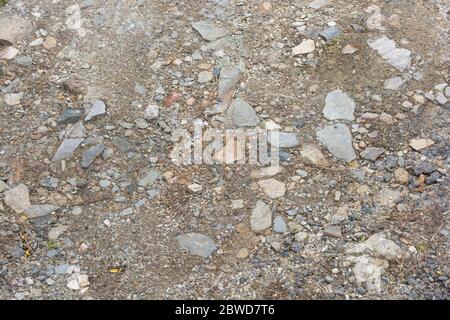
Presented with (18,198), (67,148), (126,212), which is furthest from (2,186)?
(126,212)

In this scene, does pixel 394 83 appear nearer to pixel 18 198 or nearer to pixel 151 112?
pixel 151 112

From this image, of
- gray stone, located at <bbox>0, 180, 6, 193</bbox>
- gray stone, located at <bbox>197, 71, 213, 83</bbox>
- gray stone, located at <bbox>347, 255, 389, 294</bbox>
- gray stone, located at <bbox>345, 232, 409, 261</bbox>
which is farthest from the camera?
gray stone, located at <bbox>197, 71, 213, 83</bbox>

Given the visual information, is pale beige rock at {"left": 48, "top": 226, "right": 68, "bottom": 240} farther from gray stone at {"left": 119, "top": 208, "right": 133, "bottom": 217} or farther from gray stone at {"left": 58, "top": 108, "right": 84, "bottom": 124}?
gray stone at {"left": 58, "top": 108, "right": 84, "bottom": 124}

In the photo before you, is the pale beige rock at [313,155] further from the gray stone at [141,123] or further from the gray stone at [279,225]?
the gray stone at [141,123]

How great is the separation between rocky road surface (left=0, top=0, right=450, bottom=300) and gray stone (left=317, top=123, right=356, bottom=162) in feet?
0.04

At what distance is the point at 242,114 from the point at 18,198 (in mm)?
1874

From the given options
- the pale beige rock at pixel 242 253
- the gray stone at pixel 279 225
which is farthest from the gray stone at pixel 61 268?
the gray stone at pixel 279 225

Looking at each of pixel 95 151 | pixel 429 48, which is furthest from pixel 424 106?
pixel 95 151

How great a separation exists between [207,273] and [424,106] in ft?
7.34

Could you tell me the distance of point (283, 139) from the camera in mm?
4379

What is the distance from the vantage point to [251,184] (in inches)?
164

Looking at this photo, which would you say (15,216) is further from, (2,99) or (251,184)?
(251,184)

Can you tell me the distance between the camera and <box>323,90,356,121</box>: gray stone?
176 inches

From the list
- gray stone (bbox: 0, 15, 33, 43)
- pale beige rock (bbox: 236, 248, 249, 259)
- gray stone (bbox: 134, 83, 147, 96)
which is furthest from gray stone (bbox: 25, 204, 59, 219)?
gray stone (bbox: 0, 15, 33, 43)
